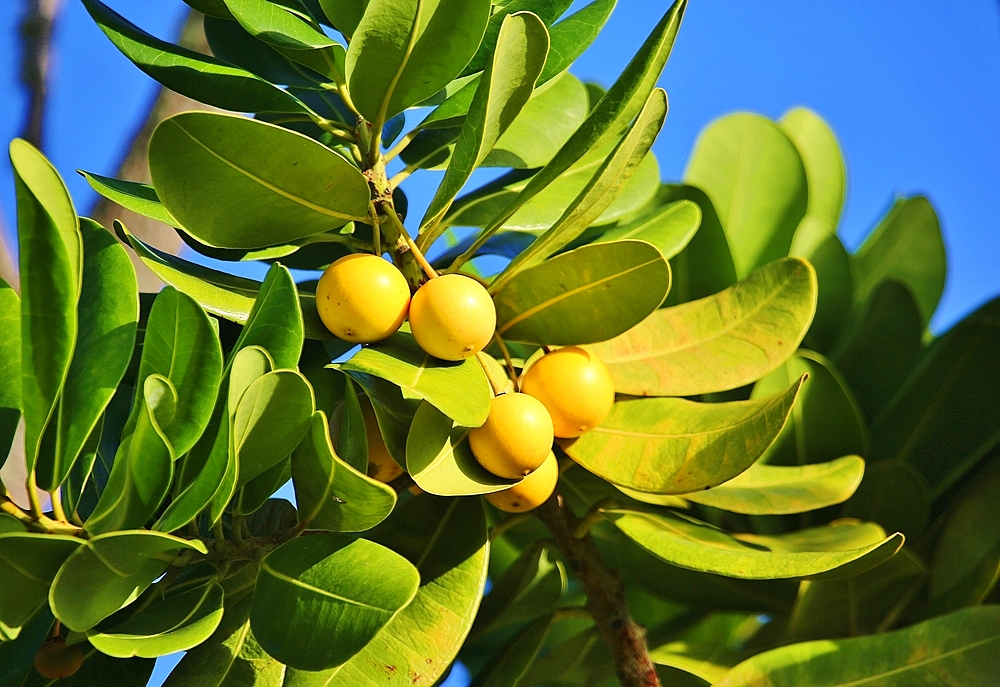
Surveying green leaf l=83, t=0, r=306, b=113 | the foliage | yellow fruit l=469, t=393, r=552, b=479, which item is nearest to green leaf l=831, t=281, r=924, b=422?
the foliage

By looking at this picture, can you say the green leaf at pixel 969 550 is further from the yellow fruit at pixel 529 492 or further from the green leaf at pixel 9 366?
the green leaf at pixel 9 366

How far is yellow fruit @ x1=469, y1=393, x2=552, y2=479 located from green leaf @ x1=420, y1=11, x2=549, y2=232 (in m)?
0.20

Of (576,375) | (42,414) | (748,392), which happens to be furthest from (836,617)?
(42,414)

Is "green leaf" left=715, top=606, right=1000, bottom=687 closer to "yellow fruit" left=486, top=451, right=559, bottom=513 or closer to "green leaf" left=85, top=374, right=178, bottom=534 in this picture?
"yellow fruit" left=486, top=451, right=559, bottom=513

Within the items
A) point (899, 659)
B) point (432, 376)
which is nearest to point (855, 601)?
point (899, 659)

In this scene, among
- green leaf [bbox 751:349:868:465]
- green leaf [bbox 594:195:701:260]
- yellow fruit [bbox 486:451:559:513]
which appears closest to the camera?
yellow fruit [bbox 486:451:559:513]

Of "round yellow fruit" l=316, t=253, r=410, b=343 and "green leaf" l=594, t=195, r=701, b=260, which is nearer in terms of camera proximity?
"round yellow fruit" l=316, t=253, r=410, b=343

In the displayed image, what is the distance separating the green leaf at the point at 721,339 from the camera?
984mm

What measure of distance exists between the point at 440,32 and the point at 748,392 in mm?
685

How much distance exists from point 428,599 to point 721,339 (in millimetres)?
404

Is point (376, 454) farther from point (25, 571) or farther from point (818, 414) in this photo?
point (818, 414)

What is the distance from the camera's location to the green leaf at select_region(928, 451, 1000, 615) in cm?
111

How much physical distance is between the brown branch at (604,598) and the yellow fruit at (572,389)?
0.48ft

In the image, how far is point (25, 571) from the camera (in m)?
0.69
